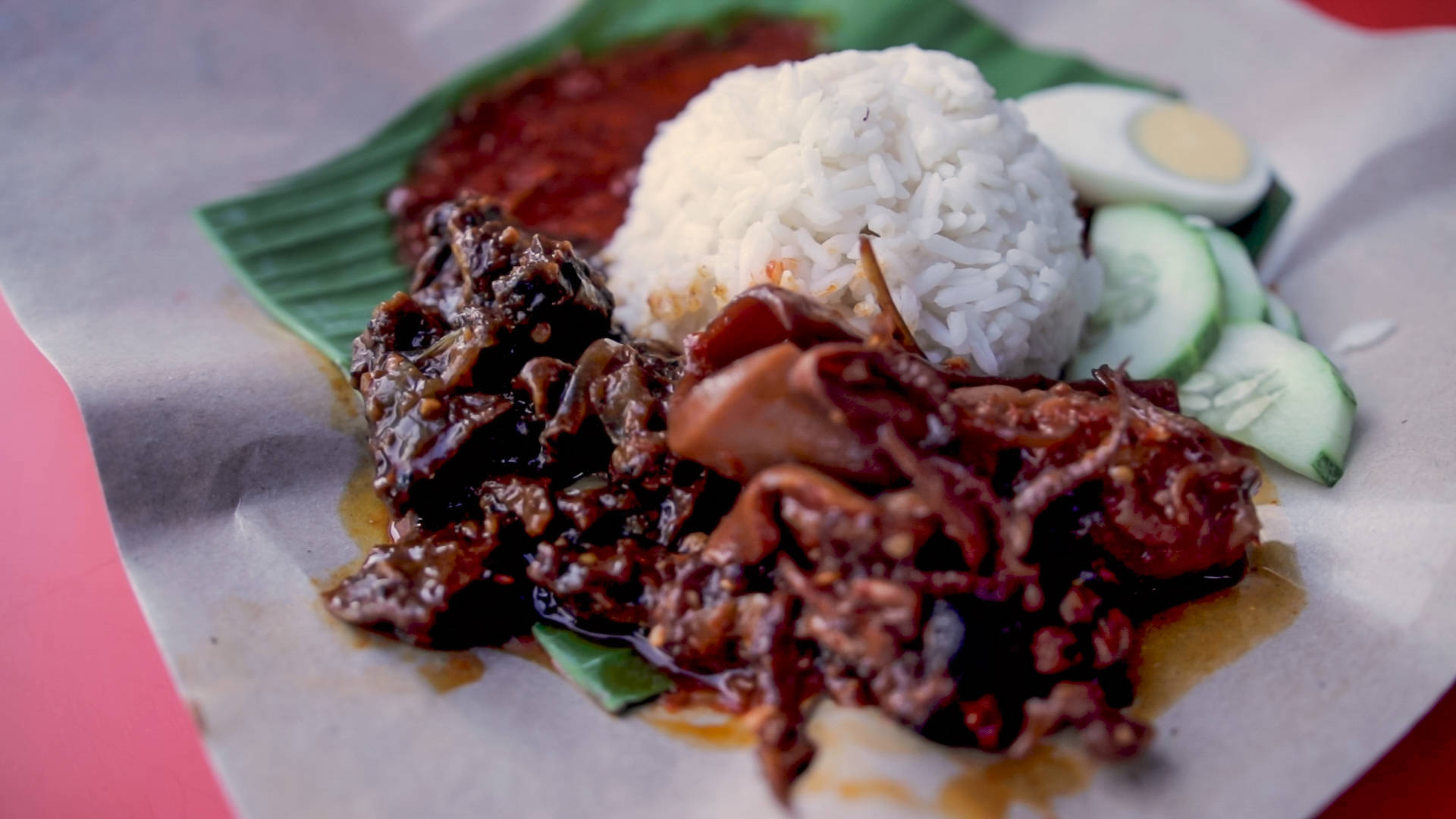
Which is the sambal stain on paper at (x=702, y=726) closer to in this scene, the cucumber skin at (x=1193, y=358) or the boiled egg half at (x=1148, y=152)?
the cucumber skin at (x=1193, y=358)

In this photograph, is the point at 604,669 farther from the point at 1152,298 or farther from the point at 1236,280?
the point at 1236,280

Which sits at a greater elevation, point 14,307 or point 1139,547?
point 14,307

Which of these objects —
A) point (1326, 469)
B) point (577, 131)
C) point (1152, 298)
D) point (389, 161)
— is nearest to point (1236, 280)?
point (1152, 298)

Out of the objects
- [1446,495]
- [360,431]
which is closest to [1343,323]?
[1446,495]

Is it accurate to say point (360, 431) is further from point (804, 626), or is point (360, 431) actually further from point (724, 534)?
point (804, 626)

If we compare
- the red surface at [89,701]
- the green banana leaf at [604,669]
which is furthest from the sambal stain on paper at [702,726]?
the red surface at [89,701]

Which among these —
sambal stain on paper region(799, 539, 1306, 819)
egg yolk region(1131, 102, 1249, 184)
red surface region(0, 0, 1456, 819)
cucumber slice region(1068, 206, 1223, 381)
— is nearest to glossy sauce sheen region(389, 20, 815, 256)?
red surface region(0, 0, 1456, 819)

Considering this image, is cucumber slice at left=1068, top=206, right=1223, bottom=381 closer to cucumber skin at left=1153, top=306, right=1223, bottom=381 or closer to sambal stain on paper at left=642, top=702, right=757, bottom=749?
cucumber skin at left=1153, top=306, right=1223, bottom=381
